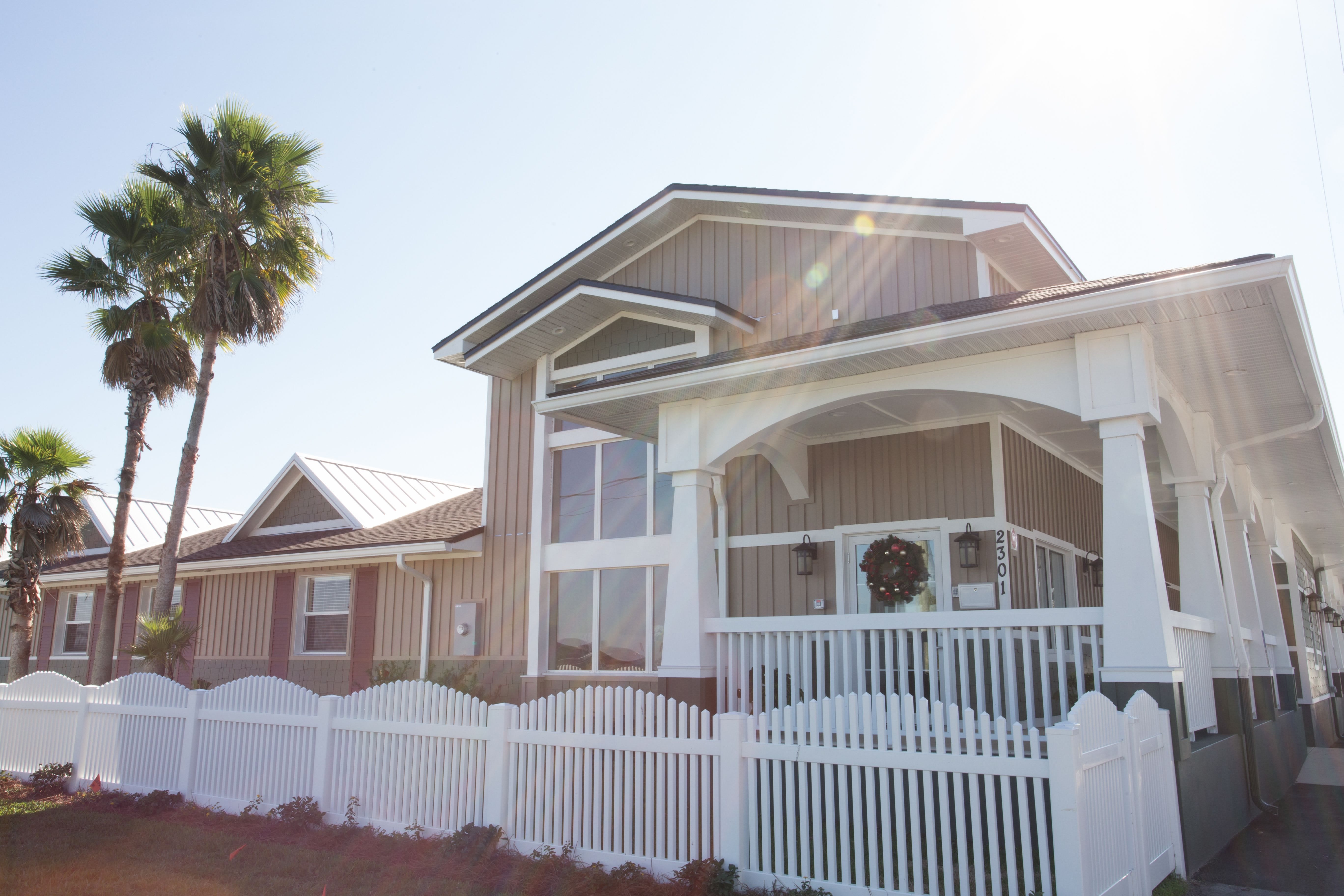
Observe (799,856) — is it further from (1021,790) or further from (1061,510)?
(1061,510)

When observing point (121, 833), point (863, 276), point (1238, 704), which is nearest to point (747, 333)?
point (863, 276)

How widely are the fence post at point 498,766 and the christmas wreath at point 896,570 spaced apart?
414 cm

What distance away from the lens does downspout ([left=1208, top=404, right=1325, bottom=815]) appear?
29.5 feet

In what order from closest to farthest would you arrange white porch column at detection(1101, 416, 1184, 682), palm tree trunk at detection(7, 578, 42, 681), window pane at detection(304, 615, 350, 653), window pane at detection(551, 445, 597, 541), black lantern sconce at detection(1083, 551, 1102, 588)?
1. white porch column at detection(1101, 416, 1184, 682)
2. black lantern sconce at detection(1083, 551, 1102, 588)
3. window pane at detection(551, 445, 597, 541)
4. window pane at detection(304, 615, 350, 653)
5. palm tree trunk at detection(7, 578, 42, 681)

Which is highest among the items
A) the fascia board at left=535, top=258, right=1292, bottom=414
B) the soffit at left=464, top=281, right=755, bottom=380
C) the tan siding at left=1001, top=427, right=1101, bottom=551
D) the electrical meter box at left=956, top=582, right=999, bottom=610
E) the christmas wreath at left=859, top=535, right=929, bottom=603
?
the soffit at left=464, top=281, right=755, bottom=380

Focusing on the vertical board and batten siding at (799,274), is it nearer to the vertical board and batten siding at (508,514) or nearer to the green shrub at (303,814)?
the vertical board and batten siding at (508,514)

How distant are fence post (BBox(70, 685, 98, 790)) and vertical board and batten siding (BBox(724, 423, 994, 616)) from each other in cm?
711

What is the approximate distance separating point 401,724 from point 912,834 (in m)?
4.37

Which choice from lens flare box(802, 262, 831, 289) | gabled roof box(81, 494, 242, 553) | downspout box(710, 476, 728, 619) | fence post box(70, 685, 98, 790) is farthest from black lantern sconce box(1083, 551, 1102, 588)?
gabled roof box(81, 494, 242, 553)

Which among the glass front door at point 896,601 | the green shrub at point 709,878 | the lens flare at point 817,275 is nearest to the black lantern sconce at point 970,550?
the glass front door at point 896,601

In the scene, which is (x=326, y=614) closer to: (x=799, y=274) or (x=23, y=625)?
(x=23, y=625)

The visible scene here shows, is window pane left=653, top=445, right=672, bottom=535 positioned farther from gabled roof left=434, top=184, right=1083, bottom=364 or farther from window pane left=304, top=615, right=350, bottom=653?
window pane left=304, top=615, right=350, bottom=653

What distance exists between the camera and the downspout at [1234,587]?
29.5 feet

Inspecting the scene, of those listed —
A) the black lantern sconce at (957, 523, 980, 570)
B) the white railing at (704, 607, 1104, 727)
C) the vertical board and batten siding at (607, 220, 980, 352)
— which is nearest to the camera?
the white railing at (704, 607, 1104, 727)
